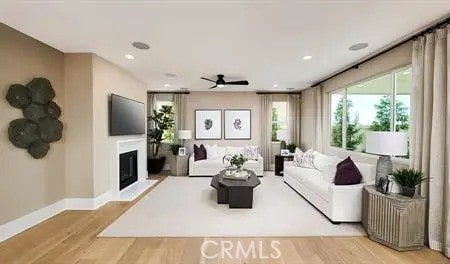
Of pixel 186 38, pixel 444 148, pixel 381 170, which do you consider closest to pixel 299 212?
pixel 381 170

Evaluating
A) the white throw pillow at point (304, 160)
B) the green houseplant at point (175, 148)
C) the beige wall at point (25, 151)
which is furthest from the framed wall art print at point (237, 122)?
the beige wall at point (25, 151)

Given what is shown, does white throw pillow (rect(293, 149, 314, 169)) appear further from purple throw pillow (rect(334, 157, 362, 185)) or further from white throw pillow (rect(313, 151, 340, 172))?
purple throw pillow (rect(334, 157, 362, 185))

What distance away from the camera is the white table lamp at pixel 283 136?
800cm

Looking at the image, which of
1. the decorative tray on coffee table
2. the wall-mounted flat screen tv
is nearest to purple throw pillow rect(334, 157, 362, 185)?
the decorative tray on coffee table

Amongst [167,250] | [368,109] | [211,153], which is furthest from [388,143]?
[211,153]

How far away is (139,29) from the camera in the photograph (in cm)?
319

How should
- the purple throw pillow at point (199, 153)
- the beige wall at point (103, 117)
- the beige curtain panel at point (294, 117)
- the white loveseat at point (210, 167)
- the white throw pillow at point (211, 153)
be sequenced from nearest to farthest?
the beige wall at point (103, 117)
the white loveseat at point (210, 167)
the purple throw pillow at point (199, 153)
the white throw pillow at point (211, 153)
the beige curtain panel at point (294, 117)

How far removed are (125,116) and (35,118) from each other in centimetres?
184

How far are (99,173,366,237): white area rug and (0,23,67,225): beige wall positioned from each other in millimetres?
1197

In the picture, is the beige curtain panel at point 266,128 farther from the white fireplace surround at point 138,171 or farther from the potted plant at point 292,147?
the white fireplace surround at point 138,171

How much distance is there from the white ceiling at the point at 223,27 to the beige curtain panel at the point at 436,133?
1.26ft

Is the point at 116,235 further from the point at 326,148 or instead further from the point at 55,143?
the point at 326,148

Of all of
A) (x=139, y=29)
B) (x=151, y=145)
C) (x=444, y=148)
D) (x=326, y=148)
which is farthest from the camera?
(x=151, y=145)

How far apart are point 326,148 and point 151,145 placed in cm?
533
